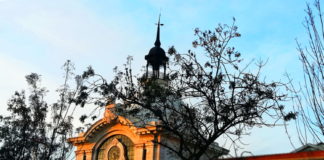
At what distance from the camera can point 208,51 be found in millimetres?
17078

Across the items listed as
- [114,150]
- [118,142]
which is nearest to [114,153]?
[114,150]

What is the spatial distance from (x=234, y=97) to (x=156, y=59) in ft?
68.8

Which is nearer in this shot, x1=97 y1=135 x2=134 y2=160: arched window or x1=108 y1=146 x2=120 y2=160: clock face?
x1=97 y1=135 x2=134 y2=160: arched window

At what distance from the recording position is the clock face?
31647 millimetres

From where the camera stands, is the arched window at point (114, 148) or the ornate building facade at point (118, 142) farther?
the arched window at point (114, 148)

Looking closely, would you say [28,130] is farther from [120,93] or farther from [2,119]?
[120,93]

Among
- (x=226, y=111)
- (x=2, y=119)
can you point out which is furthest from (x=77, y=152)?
(x=226, y=111)

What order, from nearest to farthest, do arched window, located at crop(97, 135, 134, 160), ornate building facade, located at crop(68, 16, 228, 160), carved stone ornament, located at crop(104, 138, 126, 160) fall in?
ornate building facade, located at crop(68, 16, 228, 160), arched window, located at crop(97, 135, 134, 160), carved stone ornament, located at crop(104, 138, 126, 160)

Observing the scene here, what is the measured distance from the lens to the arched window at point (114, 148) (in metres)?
30.8

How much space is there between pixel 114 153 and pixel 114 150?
0.23 metres

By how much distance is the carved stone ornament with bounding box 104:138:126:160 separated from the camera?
31484 millimetres

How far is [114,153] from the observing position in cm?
3186

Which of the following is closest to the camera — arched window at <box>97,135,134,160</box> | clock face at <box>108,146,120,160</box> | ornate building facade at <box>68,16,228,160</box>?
ornate building facade at <box>68,16,228,160</box>

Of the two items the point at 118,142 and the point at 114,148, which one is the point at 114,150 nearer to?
the point at 114,148
